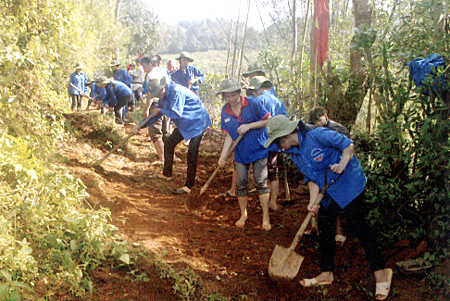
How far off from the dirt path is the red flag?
2.14m

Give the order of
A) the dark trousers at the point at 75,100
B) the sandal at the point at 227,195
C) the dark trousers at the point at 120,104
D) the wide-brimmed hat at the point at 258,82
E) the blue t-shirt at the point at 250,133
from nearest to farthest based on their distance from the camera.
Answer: the blue t-shirt at the point at 250,133
the wide-brimmed hat at the point at 258,82
the sandal at the point at 227,195
the dark trousers at the point at 120,104
the dark trousers at the point at 75,100

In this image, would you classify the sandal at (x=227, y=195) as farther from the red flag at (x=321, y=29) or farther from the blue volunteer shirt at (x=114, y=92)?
the blue volunteer shirt at (x=114, y=92)

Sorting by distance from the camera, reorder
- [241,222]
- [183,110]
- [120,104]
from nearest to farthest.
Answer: [241,222]
[183,110]
[120,104]

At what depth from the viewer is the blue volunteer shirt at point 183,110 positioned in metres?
5.21

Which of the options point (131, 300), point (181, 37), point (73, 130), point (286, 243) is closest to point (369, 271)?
point (286, 243)

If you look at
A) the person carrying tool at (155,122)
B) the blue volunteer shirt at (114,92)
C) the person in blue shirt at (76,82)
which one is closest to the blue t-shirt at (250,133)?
the person carrying tool at (155,122)

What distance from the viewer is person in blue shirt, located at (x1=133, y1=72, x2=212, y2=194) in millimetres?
5223

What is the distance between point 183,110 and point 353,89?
7.90 ft

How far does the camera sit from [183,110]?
536 centimetres

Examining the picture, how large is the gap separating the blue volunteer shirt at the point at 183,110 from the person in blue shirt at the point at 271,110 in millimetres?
909

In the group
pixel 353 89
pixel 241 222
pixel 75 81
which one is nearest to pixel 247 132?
pixel 241 222

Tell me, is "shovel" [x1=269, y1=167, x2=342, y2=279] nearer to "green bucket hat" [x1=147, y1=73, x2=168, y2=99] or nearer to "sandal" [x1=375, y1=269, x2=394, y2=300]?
"sandal" [x1=375, y1=269, x2=394, y2=300]

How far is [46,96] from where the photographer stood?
5.22 metres

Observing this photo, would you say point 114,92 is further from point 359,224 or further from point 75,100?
point 359,224
